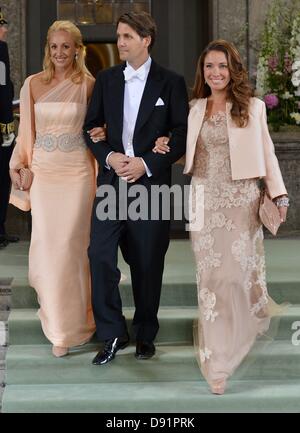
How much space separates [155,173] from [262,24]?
3.65 meters

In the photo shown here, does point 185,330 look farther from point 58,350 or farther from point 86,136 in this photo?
point 86,136

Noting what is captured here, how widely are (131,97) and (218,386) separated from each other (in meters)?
1.63

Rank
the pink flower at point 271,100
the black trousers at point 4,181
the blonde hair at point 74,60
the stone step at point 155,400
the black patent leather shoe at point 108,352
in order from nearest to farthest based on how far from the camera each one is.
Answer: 1. the stone step at point 155,400
2. the black patent leather shoe at point 108,352
3. the blonde hair at point 74,60
4. the black trousers at point 4,181
5. the pink flower at point 271,100

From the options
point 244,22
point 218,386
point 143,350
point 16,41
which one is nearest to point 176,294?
point 143,350

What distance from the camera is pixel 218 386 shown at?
181 inches

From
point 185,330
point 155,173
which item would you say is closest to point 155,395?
point 185,330

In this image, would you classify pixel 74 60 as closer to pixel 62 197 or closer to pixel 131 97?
pixel 131 97

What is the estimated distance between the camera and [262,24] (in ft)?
26.0

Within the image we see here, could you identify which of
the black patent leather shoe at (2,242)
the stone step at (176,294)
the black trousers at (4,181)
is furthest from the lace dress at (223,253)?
the black patent leather shoe at (2,242)

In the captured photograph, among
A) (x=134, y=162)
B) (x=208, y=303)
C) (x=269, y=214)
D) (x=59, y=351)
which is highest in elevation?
(x=134, y=162)

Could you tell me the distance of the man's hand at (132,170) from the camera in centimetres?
469

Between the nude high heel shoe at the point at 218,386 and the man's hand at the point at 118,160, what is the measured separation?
1241 mm

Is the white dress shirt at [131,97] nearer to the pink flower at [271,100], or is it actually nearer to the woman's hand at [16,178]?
the woman's hand at [16,178]
